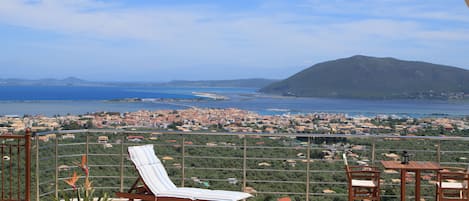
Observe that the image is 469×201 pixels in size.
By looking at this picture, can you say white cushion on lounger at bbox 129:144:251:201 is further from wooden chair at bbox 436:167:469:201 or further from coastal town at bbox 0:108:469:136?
coastal town at bbox 0:108:469:136

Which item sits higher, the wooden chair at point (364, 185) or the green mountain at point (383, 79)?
the green mountain at point (383, 79)

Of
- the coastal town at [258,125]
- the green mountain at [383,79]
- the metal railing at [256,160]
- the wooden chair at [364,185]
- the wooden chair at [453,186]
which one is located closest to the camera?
the wooden chair at [453,186]

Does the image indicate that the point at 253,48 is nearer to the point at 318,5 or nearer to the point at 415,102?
the point at 318,5

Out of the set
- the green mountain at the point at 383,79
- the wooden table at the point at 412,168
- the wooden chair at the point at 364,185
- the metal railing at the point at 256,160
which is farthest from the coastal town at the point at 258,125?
the green mountain at the point at 383,79

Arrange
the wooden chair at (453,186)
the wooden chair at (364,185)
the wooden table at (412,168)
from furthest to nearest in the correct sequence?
the wooden chair at (364,185)
the wooden table at (412,168)
the wooden chair at (453,186)

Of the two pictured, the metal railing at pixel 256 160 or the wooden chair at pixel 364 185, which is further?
the metal railing at pixel 256 160

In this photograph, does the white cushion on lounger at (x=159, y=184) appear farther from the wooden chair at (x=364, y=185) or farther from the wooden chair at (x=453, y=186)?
the wooden chair at (x=453, y=186)
